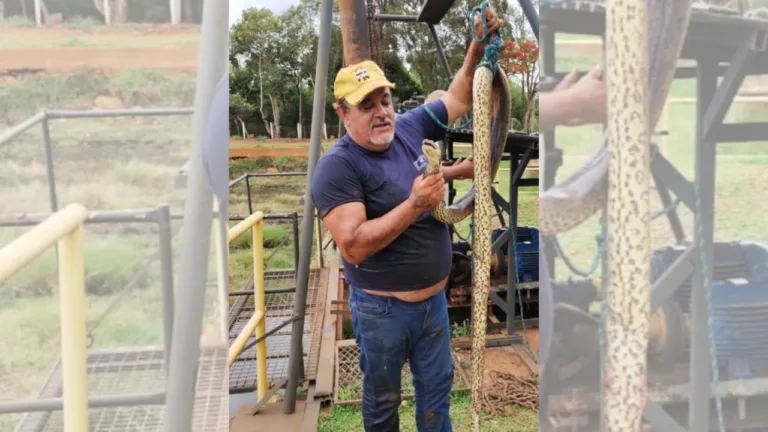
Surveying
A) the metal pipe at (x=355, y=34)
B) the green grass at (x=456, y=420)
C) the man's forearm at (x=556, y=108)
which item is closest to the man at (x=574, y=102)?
the man's forearm at (x=556, y=108)

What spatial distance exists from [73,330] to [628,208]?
1058 mm

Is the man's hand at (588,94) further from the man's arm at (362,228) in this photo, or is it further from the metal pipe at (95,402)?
the metal pipe at (95,402)

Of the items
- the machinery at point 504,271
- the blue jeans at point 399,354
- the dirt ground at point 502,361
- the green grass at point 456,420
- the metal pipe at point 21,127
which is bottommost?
the green grass at point 456,420

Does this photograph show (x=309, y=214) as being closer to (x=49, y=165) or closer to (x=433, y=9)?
(x=433, y=9)

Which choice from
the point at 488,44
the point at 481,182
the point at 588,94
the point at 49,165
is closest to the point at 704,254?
the point at 588,94

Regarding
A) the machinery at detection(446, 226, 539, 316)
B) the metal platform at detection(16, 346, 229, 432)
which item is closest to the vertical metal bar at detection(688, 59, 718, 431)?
the metal platform at detection(16, 346, 229, 432)

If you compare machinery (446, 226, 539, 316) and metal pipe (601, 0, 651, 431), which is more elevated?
metal pipe (601, 0, 651, 431)

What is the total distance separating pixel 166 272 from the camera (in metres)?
1.29

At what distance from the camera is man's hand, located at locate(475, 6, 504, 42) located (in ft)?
5.58

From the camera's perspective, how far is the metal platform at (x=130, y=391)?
127 cm

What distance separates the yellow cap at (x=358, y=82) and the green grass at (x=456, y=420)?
228cm

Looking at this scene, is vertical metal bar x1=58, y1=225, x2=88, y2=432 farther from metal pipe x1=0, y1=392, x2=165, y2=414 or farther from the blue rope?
the blue rope

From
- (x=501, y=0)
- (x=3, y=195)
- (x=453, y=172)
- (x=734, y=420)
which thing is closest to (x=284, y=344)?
(x=453, y=172)

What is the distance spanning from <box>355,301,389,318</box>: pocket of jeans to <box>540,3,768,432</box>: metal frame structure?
1173mm
